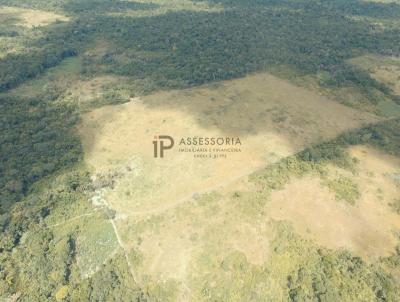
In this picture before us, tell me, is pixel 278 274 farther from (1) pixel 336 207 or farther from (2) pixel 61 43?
(2) pixel 61 43

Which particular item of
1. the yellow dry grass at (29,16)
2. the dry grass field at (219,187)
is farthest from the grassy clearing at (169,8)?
the dry grass field at (219,187)

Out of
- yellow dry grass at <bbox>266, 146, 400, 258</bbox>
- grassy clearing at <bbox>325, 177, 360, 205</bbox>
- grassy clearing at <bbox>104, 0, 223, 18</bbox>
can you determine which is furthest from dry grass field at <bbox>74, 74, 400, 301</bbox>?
grassy clearing at <bbox>104, 0, 223, 18</bbox>

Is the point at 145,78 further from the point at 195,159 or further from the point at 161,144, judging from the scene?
the point at 195,159

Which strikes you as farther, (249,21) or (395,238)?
(249,21)

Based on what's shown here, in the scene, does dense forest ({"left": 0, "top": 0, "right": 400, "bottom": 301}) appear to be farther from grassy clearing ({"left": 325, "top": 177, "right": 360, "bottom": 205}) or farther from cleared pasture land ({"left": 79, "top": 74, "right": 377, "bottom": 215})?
grassy clearing ({"left": 325, "top": 177, "right": 360, "bottom": 205})

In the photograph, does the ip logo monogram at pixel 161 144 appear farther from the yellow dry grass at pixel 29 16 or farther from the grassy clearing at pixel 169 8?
the yellow dry grass at pixel 29 16

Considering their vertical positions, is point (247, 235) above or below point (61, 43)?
above

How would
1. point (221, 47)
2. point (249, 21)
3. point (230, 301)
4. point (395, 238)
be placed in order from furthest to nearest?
point (249, 21)
point (221, 47)
point (395, 238)
point (230, 301)

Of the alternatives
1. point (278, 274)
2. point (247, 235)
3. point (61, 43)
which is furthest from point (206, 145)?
point (61, 43)
